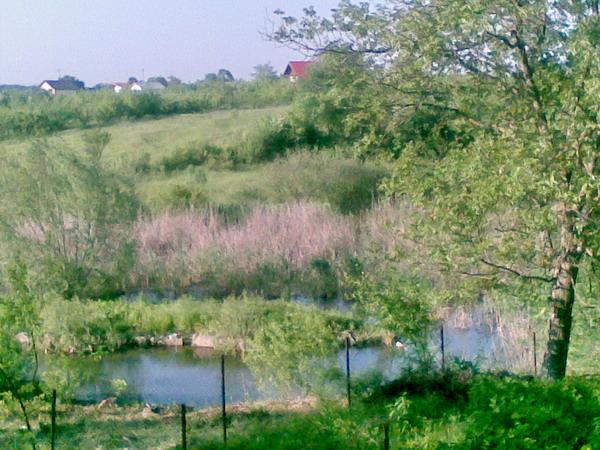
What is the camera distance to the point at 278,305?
738 inches

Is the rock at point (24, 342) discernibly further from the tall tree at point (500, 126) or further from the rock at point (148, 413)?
the tall tree at point (500, 126)

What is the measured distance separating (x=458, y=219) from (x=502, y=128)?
1.15 meters

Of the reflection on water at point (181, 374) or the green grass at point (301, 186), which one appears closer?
the reflection on water at point (181, 374)

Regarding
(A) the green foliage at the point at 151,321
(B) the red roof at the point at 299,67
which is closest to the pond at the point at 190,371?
(A) the green foliage at the point at 151,321

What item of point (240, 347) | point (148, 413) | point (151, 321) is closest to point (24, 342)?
point (148, 413)

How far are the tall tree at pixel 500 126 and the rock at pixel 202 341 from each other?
880cm

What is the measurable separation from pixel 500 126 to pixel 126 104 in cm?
4417

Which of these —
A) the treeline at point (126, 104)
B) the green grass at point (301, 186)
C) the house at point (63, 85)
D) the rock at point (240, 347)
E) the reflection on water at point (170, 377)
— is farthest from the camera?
the house at point (63, 85)

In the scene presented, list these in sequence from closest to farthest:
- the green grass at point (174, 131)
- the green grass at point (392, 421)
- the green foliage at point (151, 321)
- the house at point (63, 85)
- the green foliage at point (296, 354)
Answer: the green grass at point (392, 421) → the green foliage at point (296, 354) → the green foliage at point (151, 321) → the green grass at point (174, 131) → the house at point (63, 85)

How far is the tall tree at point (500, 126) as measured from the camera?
27.2 ft

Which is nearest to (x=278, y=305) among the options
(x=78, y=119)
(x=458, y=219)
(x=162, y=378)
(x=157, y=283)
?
(x=162, y=378)

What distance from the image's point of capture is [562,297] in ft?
31.0

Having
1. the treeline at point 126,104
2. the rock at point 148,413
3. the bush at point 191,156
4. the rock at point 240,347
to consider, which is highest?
the treeline at point 126,104

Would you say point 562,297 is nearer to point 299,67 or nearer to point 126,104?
point 299,67
